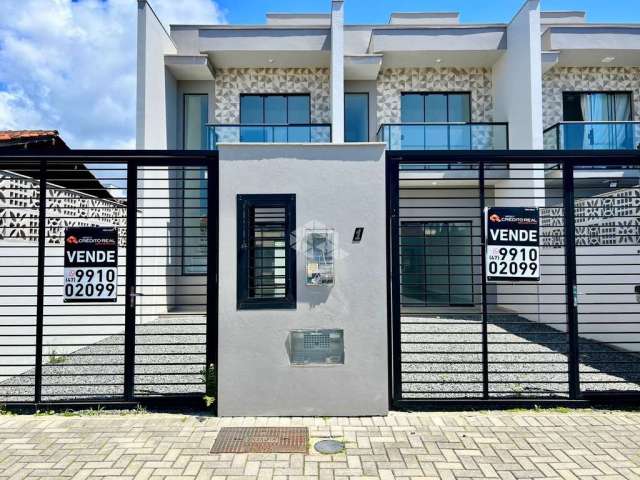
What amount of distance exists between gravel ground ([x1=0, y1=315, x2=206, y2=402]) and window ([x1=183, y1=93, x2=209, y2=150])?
742 cm

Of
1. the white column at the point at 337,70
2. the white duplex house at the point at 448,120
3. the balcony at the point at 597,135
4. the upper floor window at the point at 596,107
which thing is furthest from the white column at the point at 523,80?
the white column at the point at 337,70

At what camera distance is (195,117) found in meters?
14.2

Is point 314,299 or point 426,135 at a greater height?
point 426,135

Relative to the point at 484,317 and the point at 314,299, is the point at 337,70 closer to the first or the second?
the point at 314,299

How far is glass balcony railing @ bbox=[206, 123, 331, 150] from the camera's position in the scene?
1288cm

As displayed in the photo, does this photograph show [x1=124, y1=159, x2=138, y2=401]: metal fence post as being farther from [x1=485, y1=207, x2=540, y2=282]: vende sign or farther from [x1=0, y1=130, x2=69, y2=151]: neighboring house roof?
[x1=485, y1=207, x2=540, y2=282]: vende sign

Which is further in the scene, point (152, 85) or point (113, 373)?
point (152, 85)

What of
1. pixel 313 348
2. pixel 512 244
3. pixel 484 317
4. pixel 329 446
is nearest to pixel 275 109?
pixel 512 244

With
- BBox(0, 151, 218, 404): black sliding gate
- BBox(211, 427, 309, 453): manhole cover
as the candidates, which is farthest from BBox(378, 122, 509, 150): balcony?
BBox(211, 427, 309, 453): manhole cover

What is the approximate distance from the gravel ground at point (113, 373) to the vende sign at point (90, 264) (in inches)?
25.4

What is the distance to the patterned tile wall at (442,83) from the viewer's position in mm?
14242

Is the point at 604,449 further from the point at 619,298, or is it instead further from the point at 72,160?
the point at 72,160

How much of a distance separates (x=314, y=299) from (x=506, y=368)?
4.00 metres

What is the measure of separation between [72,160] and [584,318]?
9464mm
